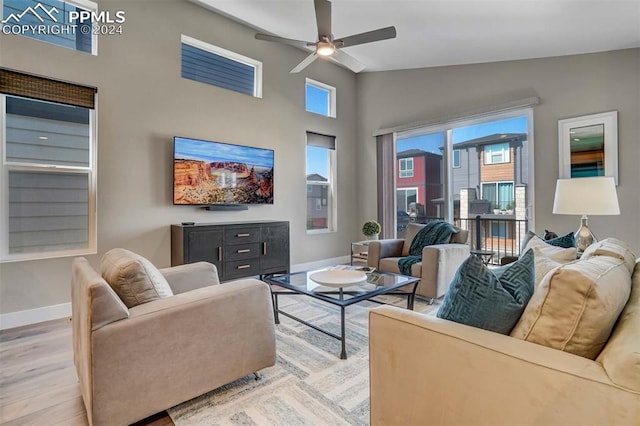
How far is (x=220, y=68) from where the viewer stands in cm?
413

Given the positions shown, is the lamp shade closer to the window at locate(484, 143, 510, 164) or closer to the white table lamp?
the white table lamp

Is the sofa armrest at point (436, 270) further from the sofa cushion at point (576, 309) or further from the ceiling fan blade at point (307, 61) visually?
the ceiling fan blade at point (307, 61)

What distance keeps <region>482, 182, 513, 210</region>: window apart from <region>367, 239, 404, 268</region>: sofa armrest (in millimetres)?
1566

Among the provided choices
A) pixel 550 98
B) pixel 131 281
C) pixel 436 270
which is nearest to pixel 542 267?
pixel 436 270

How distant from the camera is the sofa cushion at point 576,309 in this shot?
873 millimetres

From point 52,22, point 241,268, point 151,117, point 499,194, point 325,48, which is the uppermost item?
point 52,22

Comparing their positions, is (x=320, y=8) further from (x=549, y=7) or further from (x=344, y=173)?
(x=344, y=173)

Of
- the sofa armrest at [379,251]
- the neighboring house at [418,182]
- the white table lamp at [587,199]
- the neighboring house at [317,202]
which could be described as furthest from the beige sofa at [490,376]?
the neighboring house at [317,202]

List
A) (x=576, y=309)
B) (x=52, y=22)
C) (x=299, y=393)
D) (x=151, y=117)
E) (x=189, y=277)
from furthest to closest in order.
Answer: (x=151, y=117), (x=52, y=22), (x=189, y=277), (x=299, y=393), (x=576, y=309)

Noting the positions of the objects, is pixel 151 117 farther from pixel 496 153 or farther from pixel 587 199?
pixel 496 153

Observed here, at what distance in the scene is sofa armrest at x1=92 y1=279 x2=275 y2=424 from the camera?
1.35m

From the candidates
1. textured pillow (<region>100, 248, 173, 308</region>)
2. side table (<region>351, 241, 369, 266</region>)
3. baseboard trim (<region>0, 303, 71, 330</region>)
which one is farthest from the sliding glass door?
baseboard trim (<region>0, 303, 71, 330</region>)

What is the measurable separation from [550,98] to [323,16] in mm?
2884

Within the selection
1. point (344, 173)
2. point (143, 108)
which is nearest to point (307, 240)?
point (344, 173)
